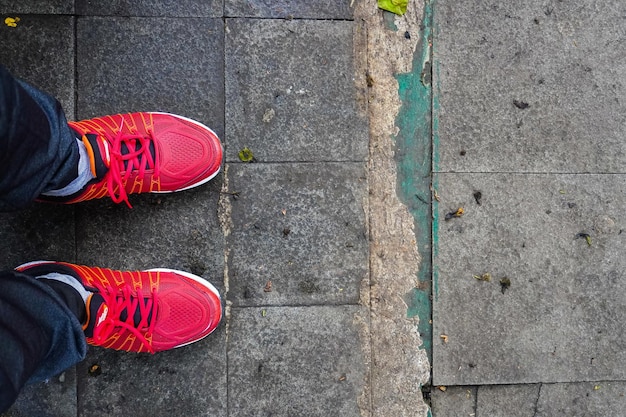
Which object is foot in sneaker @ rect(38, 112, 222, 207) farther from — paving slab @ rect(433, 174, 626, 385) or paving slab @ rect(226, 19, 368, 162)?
paving slab @ rect(433, 174, 626, 385)

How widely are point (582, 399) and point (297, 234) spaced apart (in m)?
1.57

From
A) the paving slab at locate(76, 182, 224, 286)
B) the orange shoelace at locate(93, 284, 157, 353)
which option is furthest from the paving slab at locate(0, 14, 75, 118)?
the orange shoelace at locate(93, 284, 157, 353)

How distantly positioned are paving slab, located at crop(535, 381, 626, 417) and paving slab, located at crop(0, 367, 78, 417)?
2.15m

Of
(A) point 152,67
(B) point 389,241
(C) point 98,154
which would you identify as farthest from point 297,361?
(A) point 152,67

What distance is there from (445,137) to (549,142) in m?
0.49

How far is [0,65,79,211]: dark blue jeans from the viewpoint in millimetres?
1507

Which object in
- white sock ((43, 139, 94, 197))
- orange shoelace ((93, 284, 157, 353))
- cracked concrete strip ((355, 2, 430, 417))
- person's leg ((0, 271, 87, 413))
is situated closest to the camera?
person's leg ((0, 271, 87, 413))

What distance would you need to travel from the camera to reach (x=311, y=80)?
92.2 inches

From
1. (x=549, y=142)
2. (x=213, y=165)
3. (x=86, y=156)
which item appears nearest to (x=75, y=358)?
(x=86, y=156)

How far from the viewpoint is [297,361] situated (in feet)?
7.66

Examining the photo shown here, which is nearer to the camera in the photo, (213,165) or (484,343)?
(213,165)

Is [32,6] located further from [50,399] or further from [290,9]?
[50,399]

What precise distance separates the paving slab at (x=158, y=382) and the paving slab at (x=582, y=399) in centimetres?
152

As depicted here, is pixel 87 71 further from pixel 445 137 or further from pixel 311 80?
pixel 445 137
